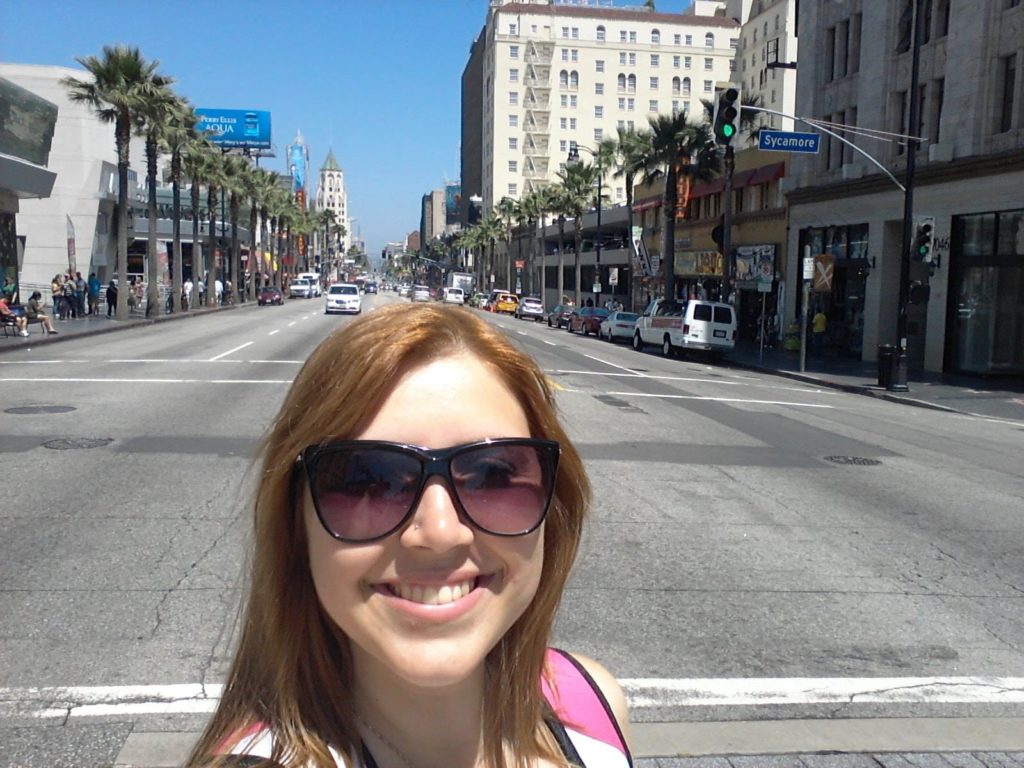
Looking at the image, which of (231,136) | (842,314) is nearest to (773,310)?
(842,314)

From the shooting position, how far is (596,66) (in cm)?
12019

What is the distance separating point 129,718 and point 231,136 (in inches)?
4701

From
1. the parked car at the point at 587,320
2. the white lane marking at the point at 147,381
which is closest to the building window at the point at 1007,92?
the white lane marking at the point at 147,381

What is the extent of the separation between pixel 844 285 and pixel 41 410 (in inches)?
1139

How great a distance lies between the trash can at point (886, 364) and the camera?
23547 mm

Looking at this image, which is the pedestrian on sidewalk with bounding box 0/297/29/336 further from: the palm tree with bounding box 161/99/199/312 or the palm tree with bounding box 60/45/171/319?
the palm tree with bounding box 161/99/199/312

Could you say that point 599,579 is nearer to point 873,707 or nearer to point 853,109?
point 873,707

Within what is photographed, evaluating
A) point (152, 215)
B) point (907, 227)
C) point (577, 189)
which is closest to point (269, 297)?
point (577, 189)

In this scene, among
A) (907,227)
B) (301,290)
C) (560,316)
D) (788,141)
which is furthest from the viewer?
(301,290)

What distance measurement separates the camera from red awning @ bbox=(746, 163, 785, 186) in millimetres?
40362

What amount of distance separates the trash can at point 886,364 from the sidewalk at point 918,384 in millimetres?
202

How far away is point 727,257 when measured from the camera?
36.4 m

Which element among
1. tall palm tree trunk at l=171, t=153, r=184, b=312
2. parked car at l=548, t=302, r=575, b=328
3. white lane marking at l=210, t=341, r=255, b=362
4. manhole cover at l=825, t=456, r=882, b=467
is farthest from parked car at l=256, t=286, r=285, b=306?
manhole cover at l=825, t=456, r=882, b=467

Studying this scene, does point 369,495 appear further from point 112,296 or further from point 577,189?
point 577,189
